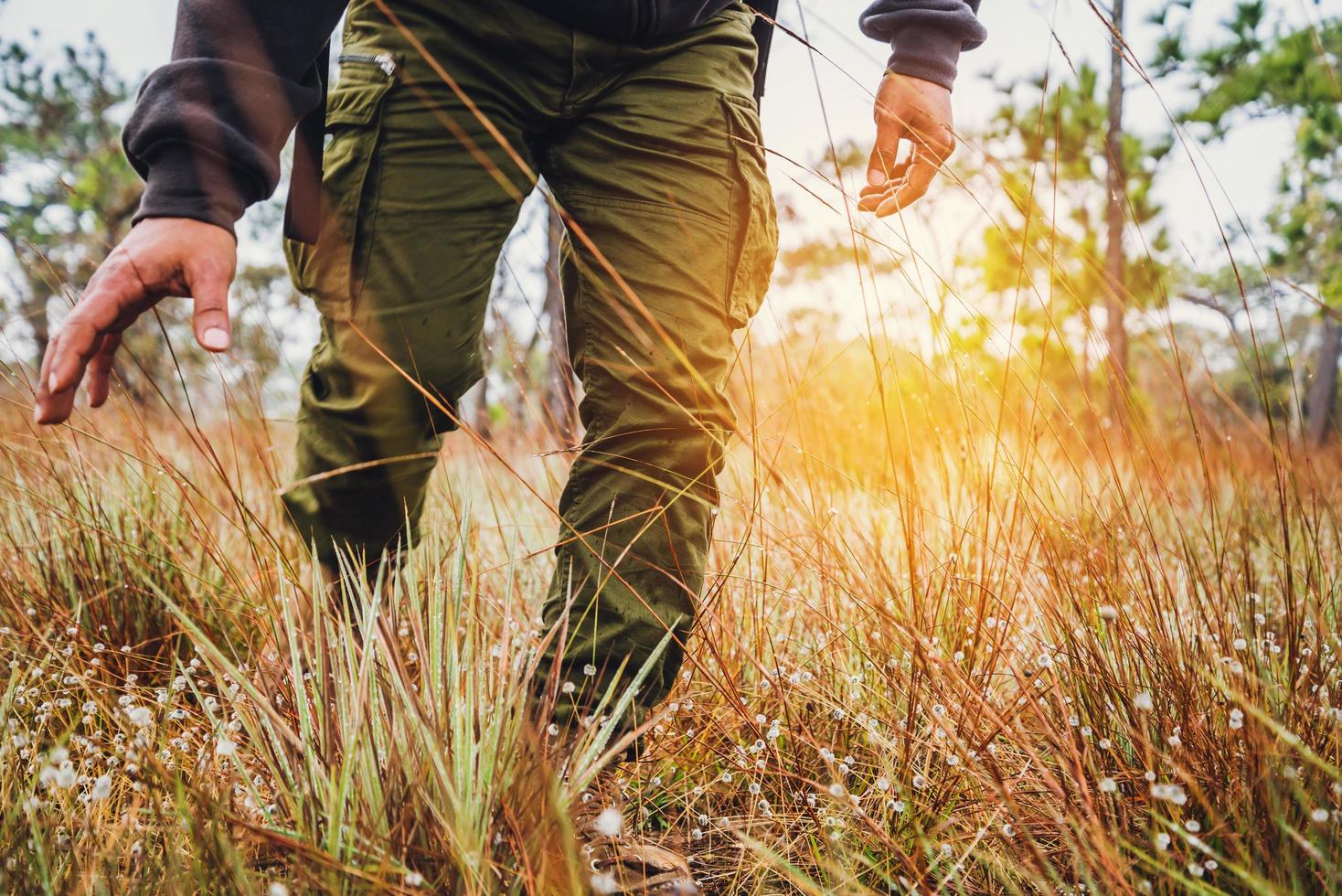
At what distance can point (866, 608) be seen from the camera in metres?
1.25

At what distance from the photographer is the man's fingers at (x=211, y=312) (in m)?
0.80

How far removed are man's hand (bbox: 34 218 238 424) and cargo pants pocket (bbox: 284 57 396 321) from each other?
317 mm

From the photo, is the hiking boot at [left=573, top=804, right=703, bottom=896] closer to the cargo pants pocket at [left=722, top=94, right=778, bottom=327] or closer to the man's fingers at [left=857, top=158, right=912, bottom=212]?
the cargo pants pocket at [left=722, top=94, right=778, bottom=327]

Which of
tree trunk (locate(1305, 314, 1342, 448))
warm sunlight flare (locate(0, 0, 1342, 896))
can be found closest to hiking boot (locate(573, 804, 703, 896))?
warm sunlight flare (locate(0, 0, 1342, 896))

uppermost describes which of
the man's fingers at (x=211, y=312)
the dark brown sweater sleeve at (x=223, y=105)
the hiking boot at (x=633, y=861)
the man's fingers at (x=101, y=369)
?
the dark brown sweater sleeve at (x=223, y=105)

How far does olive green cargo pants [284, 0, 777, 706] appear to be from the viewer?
1.21 meters

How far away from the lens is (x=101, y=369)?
0.83 meters

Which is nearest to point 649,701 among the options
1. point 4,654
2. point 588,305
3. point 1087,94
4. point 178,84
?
point 588,305

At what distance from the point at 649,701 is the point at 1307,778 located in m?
0.82

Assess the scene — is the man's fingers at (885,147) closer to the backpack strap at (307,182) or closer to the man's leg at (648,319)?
the man's leg at (648,319)

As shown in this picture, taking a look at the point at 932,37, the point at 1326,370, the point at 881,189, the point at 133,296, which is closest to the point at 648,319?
the point at 881,189

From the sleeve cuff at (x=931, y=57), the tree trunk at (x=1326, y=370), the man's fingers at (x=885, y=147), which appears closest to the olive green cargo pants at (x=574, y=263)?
the man's fingers at (x=885, y=147)

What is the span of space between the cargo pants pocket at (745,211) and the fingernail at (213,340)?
29.7 inches

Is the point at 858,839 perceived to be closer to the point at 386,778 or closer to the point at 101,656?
the point at 386,778
